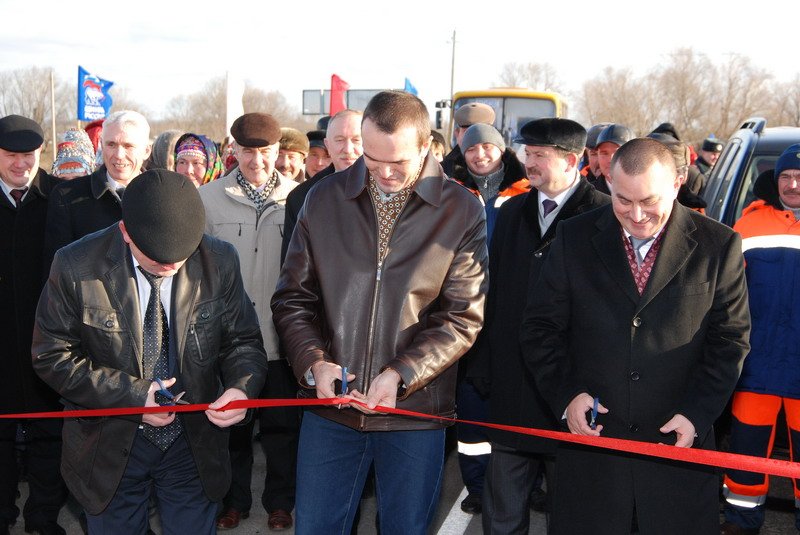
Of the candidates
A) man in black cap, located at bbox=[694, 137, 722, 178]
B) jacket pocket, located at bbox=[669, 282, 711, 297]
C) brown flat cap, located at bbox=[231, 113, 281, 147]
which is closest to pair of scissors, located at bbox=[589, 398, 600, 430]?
jacket pocket, located at bbox=[669, 282, 711, 297]

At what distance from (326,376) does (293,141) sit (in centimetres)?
370

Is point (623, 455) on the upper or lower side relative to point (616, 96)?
lower

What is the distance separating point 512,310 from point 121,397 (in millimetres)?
2089

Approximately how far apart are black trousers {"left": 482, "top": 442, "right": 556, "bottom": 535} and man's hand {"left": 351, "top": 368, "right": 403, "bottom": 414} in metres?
1.31

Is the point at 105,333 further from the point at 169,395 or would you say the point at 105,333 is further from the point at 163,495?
the point at 163,495

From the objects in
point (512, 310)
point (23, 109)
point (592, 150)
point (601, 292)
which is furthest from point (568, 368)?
point (23, 109)

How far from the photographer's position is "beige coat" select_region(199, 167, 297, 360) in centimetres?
478

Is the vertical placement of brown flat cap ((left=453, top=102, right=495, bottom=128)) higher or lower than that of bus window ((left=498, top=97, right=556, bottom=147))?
lower

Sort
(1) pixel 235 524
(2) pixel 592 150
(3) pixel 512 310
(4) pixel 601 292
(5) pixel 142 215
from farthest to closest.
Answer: (2) pixel 592 150 < (1) pixel 235 524 < (3) pixel 512 310 < (4) pixel 601 292 < (5) pixel 142 215

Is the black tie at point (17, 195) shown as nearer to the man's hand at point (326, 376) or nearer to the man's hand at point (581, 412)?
the man's hand at point (326, 376)

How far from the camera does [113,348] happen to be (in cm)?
294

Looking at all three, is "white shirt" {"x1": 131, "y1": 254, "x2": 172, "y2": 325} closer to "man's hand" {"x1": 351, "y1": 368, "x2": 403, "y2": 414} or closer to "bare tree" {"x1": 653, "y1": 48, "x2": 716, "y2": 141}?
"man's hand" {"x1": 351, "y1": 368, "x2": 403, "y2": 414}

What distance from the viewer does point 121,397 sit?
2.88m

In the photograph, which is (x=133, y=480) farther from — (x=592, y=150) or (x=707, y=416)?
(x=592, y=150)
